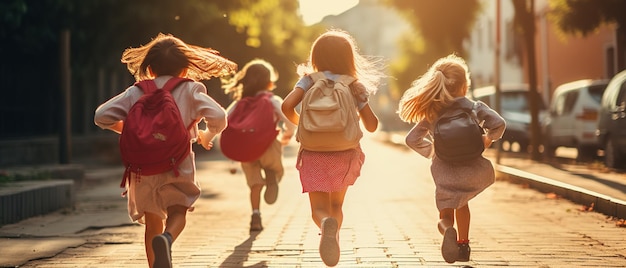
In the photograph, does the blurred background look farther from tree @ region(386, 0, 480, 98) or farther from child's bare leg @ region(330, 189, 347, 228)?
child's bare leg @ region(330, 189, 347, 228)

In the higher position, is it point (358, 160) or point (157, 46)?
point (157, 46)

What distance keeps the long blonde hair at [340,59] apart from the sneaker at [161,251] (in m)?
1.62

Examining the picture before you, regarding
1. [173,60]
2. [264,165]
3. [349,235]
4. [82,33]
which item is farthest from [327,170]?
[82,33]

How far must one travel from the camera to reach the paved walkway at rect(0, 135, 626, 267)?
7.11 meters

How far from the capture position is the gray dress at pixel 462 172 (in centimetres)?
648

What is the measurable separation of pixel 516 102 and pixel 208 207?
16291 millimetres

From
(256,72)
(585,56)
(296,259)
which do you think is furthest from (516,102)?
(296,259)

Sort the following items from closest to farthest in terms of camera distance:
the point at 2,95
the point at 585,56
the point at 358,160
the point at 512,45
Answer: the point at 358,160 → the point at 2,95 → the point at 585,56 → the point at 512,45

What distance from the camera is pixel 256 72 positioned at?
31.6 feet

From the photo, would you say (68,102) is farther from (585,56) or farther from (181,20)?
(585,56)

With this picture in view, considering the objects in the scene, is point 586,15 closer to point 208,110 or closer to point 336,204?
point 336,204

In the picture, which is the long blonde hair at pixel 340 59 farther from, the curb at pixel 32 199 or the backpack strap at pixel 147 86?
the curb at pixel 32 199

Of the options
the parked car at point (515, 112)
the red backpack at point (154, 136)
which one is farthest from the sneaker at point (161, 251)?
the parked car at point (515, 112)

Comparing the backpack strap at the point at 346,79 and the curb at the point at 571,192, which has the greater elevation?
the backpack strap at the point at 346,79
